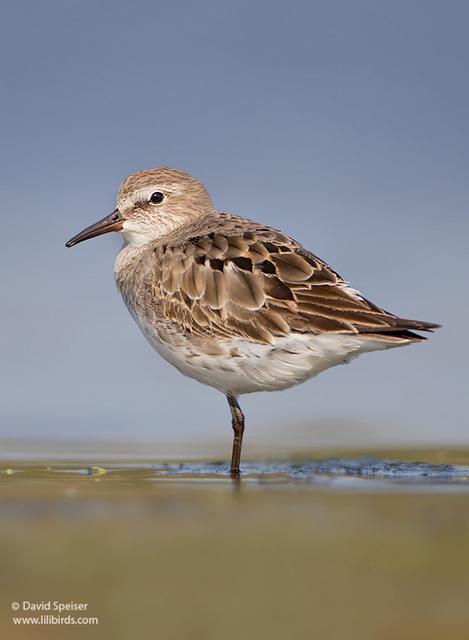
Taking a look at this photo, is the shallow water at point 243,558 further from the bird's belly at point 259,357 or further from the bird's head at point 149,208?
the bird's head at point 149,208

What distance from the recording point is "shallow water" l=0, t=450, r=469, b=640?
168 inches

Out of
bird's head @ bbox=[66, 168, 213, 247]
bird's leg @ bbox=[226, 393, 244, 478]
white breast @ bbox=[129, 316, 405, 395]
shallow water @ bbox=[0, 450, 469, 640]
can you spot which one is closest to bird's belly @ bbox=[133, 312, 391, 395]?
white breast @ bbox=[129, 316, 405, 395]

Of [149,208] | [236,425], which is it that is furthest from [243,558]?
[149,208]

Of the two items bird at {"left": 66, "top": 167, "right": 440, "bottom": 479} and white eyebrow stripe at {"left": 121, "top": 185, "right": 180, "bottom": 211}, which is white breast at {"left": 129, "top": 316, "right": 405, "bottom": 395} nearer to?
bird at {"left": 66, "top": 167, "right": 440, "bottom": 479}

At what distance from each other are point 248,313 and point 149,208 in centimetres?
219

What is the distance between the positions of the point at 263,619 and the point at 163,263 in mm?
5352

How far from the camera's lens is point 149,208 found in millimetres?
10328

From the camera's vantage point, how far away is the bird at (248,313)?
331 inches

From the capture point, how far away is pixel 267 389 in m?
8.94

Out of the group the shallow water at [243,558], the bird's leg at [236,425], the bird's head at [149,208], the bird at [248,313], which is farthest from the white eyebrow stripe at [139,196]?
the shallow water at [243,558]

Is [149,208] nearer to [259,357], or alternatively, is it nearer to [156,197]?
[156,197]

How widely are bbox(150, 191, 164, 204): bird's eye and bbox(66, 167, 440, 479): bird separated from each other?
85 centimetres

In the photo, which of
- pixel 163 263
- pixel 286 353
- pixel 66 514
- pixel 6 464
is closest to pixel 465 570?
pixel 66 514

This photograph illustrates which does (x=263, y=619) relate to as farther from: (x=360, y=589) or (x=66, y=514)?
(x=66, y=514)
